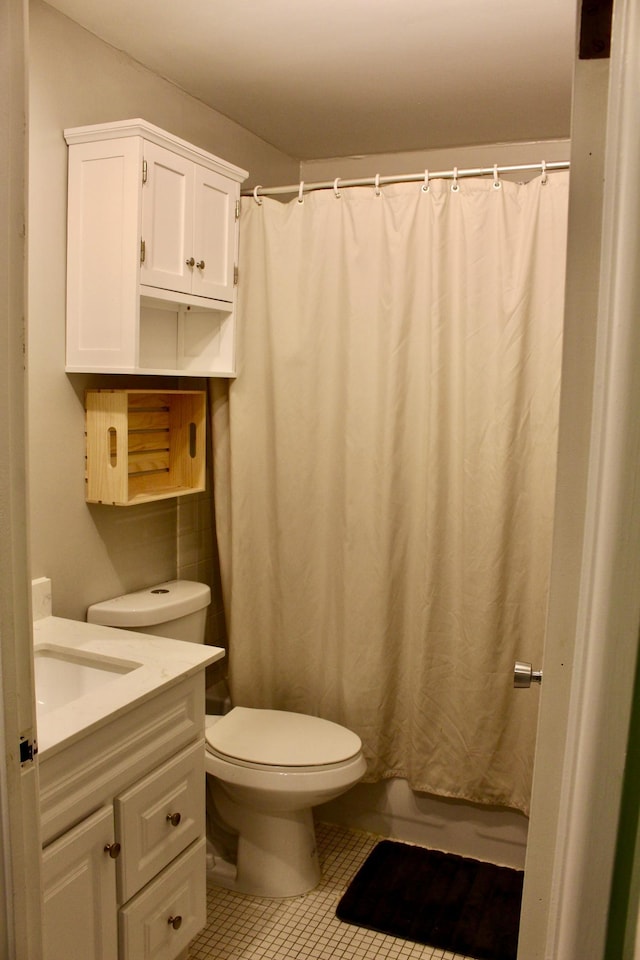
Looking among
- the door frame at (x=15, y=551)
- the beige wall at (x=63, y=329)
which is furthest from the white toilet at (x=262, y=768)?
the door frame at (x=15, y=551)

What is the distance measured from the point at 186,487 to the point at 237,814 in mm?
999

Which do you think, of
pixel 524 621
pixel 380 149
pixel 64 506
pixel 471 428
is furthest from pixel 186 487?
pixel 380 149

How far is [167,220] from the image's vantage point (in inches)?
82.7

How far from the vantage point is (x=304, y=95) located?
2.47 meters

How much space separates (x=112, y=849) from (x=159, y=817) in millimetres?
178

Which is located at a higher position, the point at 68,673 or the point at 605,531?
the point at 605,531

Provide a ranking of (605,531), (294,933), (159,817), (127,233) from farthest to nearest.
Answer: (294,933), (127,233), (159,817), (605,531)

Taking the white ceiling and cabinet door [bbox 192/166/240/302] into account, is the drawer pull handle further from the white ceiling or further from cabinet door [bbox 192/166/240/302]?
the white ceiling

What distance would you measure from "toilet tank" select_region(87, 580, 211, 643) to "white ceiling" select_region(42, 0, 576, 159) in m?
1.51

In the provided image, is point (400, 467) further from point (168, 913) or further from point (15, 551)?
point (15, 551)

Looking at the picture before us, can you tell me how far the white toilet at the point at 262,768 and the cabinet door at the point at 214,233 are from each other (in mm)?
918

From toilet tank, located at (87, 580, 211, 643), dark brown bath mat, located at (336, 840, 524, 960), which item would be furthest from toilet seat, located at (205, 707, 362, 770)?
dark brown bath mat, located at (336, 840, 524, 960)

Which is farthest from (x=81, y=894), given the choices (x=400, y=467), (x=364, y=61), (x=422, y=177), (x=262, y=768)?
(x=364, y=61)

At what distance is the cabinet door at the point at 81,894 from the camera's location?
1.42 m
